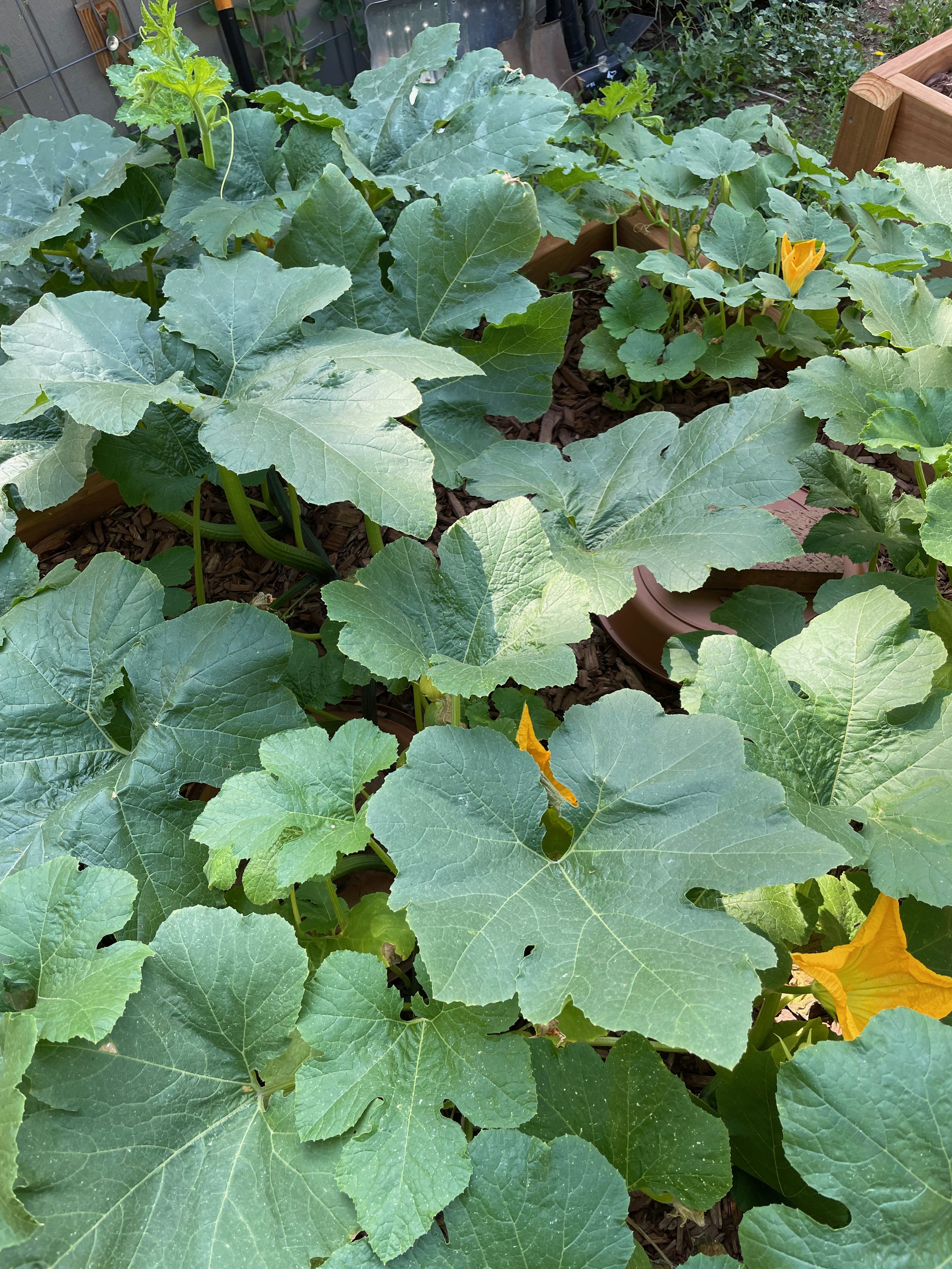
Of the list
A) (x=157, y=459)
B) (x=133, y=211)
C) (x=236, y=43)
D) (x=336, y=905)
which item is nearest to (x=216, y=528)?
(x=157, y=459)

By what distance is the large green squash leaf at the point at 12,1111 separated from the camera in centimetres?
93

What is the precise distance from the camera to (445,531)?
199cm

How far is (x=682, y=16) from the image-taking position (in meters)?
4.47

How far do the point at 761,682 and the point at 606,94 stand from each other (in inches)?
74.2

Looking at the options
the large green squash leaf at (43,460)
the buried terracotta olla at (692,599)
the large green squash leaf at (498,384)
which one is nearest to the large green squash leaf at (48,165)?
the large green squash leaf at (43,460)

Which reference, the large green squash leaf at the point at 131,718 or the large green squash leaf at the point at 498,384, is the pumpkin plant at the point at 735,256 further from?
the large green squash leaf at the point at 131,718

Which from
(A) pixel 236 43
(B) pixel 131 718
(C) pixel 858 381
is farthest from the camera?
(A) pixel 236 43

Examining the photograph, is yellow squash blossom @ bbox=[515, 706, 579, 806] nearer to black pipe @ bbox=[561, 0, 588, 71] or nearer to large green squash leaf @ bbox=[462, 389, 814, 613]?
large green squash leaf @ bbox=[462, 389, 814, 613]

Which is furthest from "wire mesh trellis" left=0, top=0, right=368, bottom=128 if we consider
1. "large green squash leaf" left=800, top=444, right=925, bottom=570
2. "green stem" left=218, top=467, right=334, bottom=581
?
"large green squash leaf" left=800, top=444, right=925, bottom=570

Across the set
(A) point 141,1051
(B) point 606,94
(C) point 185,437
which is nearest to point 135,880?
(A) point 141,1051

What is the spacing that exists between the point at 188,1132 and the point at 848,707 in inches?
41.3

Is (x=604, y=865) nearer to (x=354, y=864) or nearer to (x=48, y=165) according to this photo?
(x=354, y=864)

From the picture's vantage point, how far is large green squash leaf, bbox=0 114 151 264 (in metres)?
1.98

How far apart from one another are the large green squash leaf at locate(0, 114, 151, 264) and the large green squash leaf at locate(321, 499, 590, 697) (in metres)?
1.24
